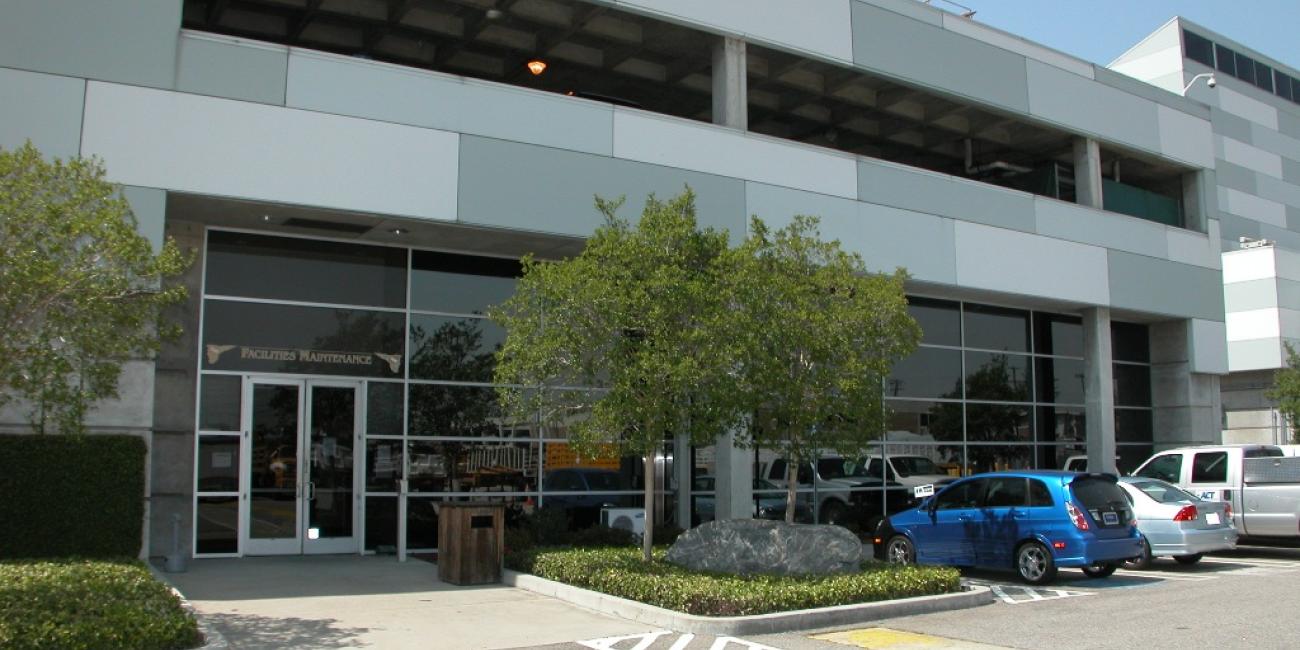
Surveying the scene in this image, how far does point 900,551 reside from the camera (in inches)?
674

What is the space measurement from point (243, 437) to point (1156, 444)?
21.7 m

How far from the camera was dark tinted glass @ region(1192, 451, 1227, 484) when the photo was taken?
1911 centimetres

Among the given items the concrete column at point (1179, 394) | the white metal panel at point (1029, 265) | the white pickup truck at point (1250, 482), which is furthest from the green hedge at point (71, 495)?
the concrete column at point (1179, 394)

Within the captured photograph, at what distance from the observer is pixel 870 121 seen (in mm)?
25516

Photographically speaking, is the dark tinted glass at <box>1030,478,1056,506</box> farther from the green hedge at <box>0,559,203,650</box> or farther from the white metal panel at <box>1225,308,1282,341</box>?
the white metal panel at <box>1225,308,1282,341</box>

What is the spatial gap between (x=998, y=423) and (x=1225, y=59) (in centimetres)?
1842

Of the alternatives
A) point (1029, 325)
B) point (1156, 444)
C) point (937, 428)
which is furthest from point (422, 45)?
point (1156, 444)

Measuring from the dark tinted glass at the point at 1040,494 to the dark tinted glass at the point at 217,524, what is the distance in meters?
11.4

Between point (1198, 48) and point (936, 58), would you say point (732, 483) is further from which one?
point (1198, 48)

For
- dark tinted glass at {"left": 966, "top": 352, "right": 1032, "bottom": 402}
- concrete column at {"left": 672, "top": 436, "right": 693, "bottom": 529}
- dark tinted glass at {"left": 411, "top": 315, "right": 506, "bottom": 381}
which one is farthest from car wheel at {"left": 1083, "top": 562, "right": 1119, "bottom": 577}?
dark tinted glass at {"left": 411, "top": 315, "right": 506, "bottom": 381}

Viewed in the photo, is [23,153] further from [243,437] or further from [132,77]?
[243,437]

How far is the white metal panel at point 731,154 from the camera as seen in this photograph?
17.9 meters

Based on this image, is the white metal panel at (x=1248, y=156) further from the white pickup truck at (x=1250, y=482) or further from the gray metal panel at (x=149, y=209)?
the gray metal panel at (x=149, y=209)

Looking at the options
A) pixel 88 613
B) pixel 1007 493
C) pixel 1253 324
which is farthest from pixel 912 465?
pixel 88 613
